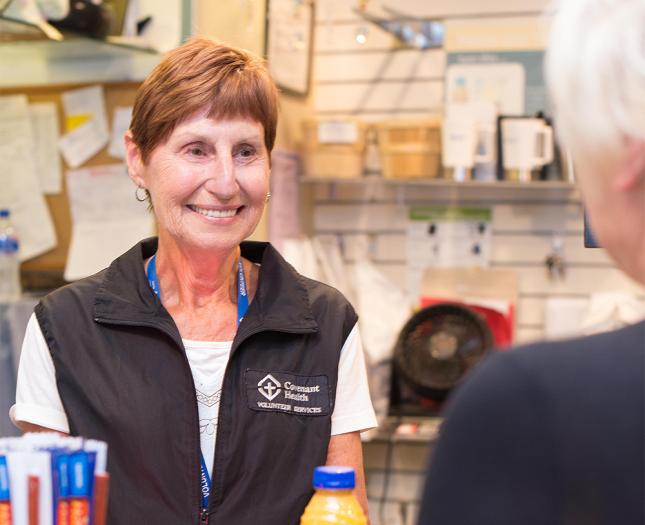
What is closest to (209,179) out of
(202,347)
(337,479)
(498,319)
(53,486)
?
(202,347)

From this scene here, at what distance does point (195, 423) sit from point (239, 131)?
0.55 m

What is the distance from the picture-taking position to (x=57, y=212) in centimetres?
392

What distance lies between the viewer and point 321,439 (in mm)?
1954

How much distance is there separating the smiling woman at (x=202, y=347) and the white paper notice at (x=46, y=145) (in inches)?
75.2

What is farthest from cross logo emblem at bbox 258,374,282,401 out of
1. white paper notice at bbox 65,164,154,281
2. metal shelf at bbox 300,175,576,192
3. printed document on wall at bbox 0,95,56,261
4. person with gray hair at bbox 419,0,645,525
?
metal shelf at bbox 300,175,576,192

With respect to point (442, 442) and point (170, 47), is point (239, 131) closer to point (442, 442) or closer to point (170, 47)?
point (442, 442)

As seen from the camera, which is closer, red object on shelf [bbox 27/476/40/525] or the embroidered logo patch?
red object on shelf [bbox 27/476/40/525]

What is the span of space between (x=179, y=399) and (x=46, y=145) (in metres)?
2.30

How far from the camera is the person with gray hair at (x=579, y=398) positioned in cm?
87

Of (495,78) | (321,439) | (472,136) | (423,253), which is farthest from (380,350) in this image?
(321,439)

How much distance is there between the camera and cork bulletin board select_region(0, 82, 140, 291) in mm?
3803

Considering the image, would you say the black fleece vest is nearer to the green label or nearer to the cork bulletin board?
the cork bulletin board

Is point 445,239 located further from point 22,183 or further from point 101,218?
point 22,183

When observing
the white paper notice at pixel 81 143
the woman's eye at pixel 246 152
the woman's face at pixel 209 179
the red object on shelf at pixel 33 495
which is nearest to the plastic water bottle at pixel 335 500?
the red object on shelf at pixel 33 495
